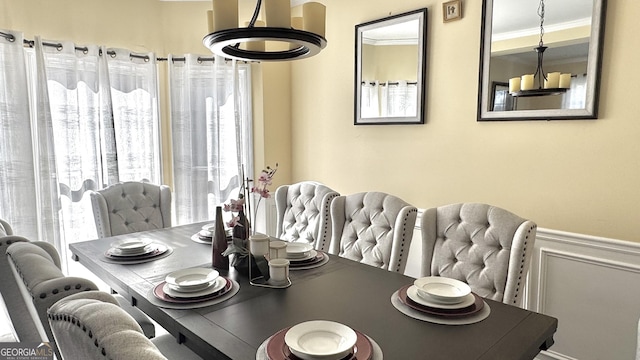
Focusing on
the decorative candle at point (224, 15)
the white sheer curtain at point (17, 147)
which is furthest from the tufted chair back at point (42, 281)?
the white sheer curtain at point (17, 147)

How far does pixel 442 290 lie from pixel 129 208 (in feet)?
7.51

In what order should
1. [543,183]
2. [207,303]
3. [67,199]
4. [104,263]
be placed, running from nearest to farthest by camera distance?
[207,303] → [104,263] → [543,183] → [67,199]

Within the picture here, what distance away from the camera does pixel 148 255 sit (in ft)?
6.78

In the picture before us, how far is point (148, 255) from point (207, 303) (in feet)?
2.37

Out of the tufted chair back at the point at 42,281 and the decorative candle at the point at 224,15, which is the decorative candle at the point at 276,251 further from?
the decorative candle at the point at 224,15

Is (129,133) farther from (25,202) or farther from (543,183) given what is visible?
(543,183)

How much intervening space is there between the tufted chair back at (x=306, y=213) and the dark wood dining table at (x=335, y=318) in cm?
67

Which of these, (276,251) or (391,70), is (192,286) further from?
(391,70)

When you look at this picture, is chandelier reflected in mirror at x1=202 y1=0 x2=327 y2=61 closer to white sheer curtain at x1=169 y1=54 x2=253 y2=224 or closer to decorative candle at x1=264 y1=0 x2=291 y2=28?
decorative candle at x1=264 y1=0 x2=291 y2=28

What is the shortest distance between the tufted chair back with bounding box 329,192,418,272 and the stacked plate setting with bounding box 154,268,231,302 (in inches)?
35.8

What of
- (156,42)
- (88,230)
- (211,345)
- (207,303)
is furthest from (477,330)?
(156,42)

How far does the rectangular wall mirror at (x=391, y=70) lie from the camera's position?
2877 mm

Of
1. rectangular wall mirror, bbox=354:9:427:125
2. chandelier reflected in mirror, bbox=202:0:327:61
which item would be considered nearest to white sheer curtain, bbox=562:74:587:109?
rectangular wall mirror, bbox=354:9:427:125

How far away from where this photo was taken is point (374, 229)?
2.33 metres
